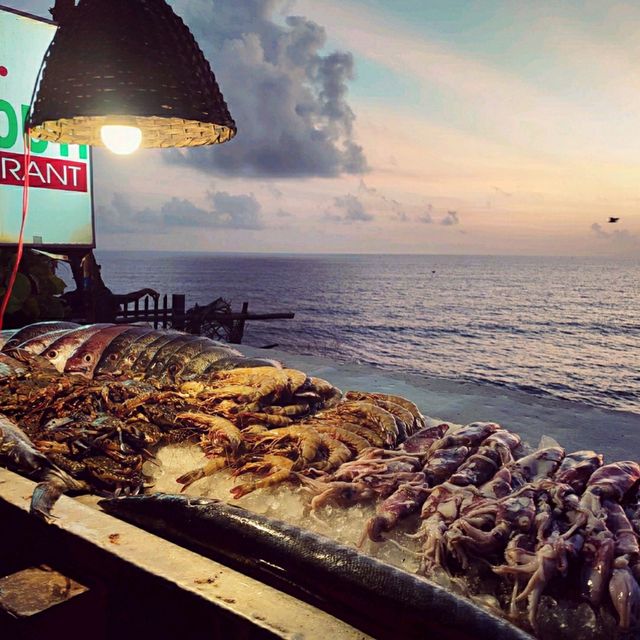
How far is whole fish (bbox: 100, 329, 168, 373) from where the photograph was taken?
5980mm

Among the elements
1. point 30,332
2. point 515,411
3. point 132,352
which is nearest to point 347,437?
point 515,411

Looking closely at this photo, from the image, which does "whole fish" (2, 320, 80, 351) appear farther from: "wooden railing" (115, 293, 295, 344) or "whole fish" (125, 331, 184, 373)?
"wooden railing" (115, 293, 295, 344)

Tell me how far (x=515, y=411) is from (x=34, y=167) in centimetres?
1057

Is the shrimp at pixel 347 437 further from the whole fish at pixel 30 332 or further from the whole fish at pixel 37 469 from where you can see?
the whole fish at pixel 30 332

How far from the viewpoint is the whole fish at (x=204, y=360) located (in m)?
5.55

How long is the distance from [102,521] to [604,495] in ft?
8.14

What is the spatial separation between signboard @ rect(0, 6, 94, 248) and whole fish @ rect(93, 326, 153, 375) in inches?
266

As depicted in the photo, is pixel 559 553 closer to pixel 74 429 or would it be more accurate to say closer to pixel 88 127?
pixel 74 429

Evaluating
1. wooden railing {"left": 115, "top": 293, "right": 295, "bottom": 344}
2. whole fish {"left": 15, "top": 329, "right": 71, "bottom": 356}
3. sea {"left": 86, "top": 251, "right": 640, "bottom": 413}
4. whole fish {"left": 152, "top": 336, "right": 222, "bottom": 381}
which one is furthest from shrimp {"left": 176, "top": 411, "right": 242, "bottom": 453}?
sea {"left": 86, "top": 251, "right": 640, "bottom": 413}

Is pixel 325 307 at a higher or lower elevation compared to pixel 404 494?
lower

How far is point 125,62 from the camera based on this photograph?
3.07 meters

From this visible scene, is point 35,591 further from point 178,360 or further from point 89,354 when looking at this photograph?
point 89,354

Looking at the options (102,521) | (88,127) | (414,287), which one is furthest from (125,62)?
(414,287)

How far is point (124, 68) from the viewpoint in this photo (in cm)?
306
